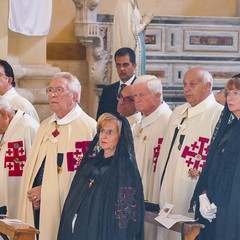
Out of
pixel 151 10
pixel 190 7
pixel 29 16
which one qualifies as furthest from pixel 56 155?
pixel 190 7

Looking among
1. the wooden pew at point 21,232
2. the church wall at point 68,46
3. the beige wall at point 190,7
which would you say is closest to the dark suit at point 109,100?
the wooden pew at point 21,232

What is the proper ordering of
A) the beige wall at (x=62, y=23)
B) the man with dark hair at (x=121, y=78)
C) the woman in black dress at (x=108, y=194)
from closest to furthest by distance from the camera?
1. the woman in black dress at (x=108, y=194)
2. the man with dark hair at (x=121, y=78)
3. the beige wall at (x=62, y=23)

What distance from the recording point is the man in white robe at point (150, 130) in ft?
24.0

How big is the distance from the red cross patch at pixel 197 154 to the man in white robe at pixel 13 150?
1253 mm

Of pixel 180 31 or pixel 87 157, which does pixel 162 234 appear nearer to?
pixel 87 157

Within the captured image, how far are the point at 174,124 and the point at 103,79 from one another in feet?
16.3

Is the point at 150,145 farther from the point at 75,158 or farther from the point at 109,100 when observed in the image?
the point at 109,100

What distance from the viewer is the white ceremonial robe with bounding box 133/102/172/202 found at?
7.38 meters

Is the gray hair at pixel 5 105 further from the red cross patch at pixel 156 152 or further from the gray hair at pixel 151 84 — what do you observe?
the red cross patch at pixel 156 152

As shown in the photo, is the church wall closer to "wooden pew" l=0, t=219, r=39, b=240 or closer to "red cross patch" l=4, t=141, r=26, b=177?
"red cross patch" l=4, t=141, r=26, b=177

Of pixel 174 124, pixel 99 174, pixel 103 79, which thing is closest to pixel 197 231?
pixel 99 174

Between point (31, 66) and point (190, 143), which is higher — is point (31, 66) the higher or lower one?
the higher one

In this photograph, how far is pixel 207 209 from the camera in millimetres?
6277

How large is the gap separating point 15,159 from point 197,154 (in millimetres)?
1430
